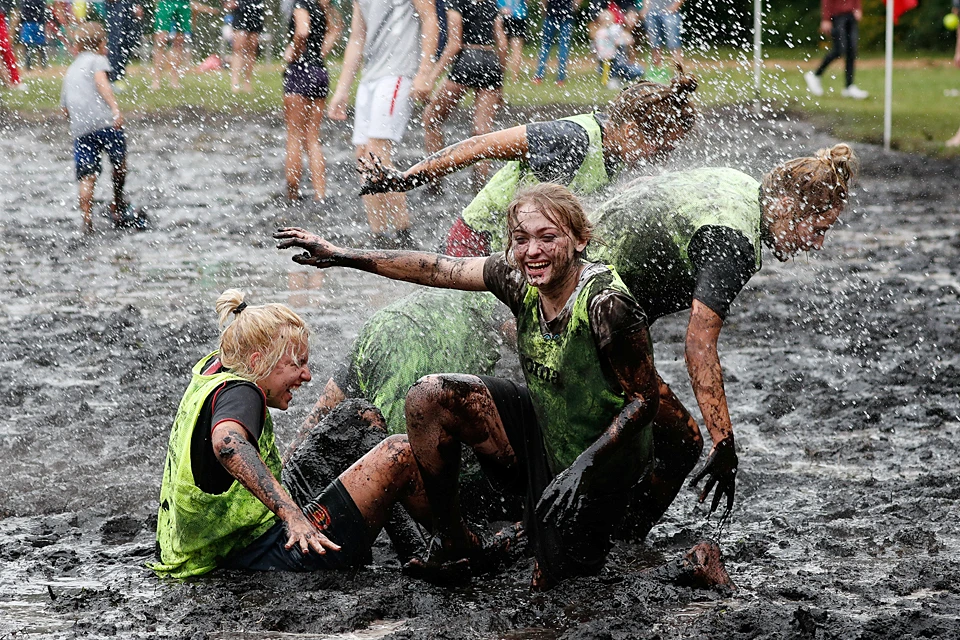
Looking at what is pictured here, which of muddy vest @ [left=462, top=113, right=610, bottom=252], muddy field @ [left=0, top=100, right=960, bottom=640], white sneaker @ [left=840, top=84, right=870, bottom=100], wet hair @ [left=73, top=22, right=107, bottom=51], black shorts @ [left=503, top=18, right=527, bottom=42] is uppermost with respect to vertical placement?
black shorts @ [left=503, top=18, right=527, bottom=42]

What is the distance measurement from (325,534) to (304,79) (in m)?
7.01

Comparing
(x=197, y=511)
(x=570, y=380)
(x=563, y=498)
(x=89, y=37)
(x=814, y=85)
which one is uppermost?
(x=89, y=37)

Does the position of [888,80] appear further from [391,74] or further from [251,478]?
[251,478]

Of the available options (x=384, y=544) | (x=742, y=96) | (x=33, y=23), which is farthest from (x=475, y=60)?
(x=33, y=23)

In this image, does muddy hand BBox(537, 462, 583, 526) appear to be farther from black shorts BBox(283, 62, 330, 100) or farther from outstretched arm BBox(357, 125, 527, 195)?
black shorts BBox(283, 62, 330, 100)

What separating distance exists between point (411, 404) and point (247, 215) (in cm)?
722

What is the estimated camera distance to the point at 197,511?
3.88 meters

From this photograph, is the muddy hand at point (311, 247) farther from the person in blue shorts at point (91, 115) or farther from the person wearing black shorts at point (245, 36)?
the person wearing black shorts at point (245, 36)

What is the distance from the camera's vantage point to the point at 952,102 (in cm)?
1886

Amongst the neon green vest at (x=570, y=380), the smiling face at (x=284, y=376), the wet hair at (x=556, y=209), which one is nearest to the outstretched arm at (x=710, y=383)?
the neon green vest at (x=570, y=380)

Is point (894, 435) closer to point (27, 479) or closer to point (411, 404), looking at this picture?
point (411, 404)

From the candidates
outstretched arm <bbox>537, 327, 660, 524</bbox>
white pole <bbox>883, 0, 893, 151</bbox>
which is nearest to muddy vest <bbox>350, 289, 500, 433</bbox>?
outstretched arm <bbox>537, 327, 660, 524</bbox>

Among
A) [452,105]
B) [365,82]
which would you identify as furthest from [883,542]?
[452,105]

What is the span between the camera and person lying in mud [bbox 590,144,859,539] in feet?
14.1
